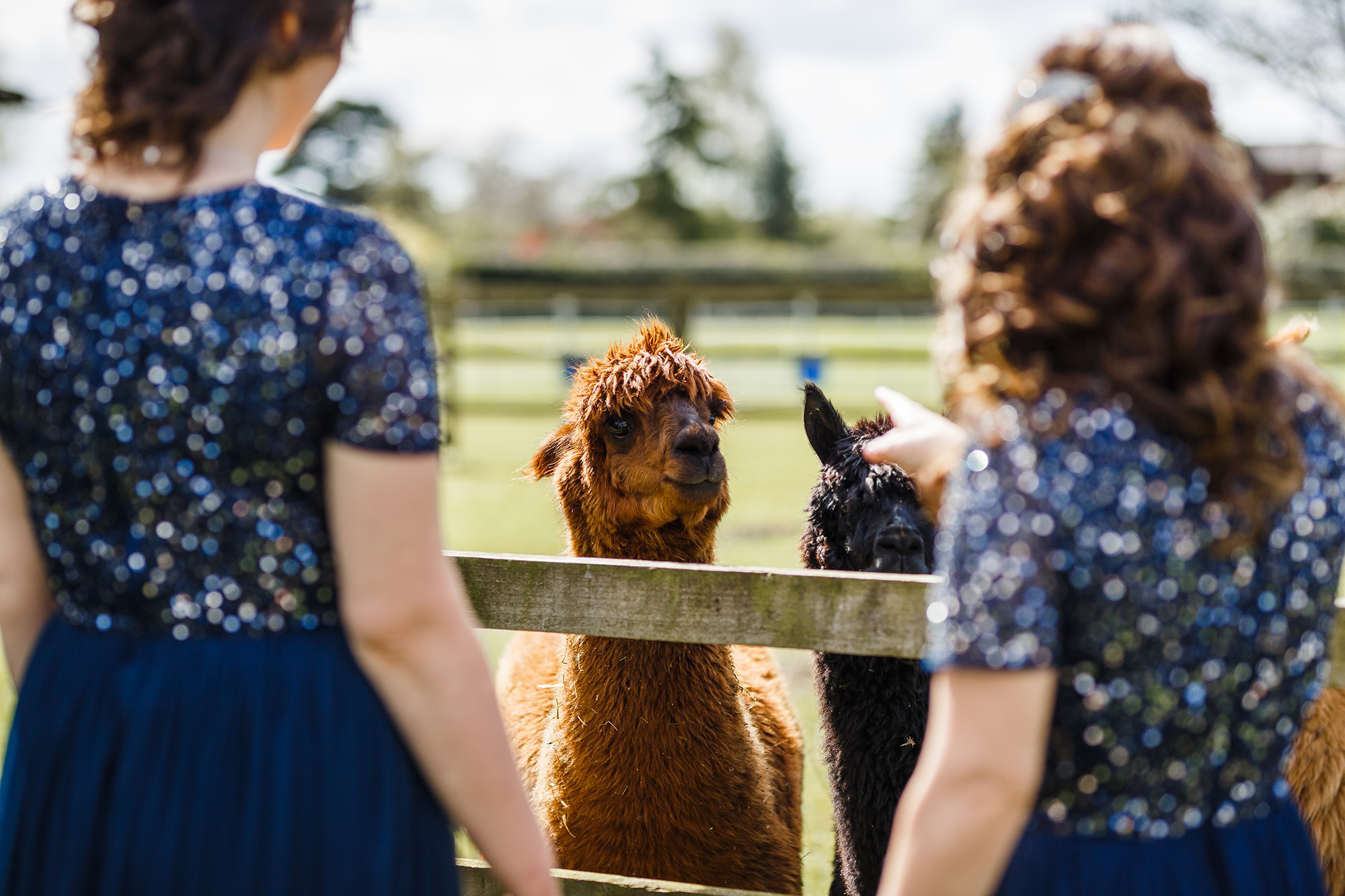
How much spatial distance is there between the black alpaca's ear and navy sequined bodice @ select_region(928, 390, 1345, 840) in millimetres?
Answer: 1787

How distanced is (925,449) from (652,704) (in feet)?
5.17

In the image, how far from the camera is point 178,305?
3.82ft

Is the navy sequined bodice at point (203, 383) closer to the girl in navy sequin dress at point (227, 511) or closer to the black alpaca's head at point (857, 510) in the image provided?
the girl in navy sequin dress at point (227, 511)

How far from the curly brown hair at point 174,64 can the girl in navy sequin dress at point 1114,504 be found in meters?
0.82

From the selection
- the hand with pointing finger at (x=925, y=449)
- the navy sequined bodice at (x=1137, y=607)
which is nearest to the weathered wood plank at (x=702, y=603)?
the hand with pointing finger at (x=925, y=449)

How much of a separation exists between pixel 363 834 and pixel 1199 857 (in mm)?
990

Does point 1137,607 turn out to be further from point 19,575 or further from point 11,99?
point 11,99

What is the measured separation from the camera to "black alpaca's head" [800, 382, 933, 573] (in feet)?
8.66

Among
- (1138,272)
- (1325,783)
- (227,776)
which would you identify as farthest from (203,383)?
(1325,783)

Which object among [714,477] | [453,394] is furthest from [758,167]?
[714,477]

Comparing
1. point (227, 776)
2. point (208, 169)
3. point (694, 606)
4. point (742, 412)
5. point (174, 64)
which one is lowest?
point (227, 776)

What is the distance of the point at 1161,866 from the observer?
121 cm

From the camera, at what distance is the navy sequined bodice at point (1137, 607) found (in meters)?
1.08

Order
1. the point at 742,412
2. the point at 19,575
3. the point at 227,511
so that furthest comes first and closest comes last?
1. the point at 742,412
2. the point at 19,575
3. the point at 227,511
